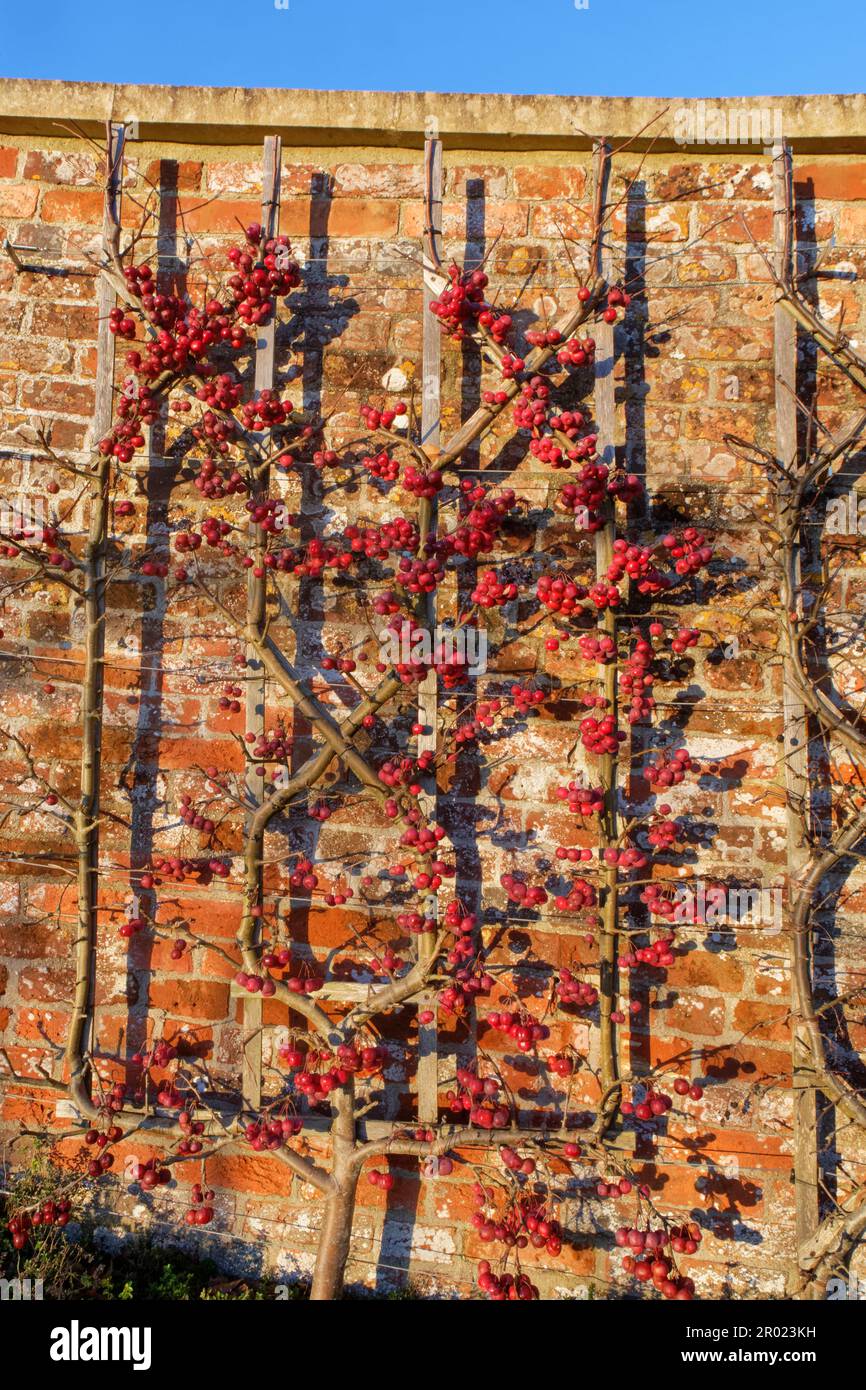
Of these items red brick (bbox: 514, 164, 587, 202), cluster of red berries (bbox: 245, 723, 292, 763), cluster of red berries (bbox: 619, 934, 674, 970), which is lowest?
cluster of red berries (bbox: 619, 934, 674, 970)

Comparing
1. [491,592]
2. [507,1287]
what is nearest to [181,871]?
[491,592]

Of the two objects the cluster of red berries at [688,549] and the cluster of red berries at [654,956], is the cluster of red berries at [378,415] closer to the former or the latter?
the cluster of red berries at [688,549]

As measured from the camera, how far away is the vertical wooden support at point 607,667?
9.22 ft

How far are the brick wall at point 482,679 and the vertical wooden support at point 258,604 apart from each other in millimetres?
110

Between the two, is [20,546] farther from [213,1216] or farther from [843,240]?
[843,240]

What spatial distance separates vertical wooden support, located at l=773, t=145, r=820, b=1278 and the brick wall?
0.24 ft

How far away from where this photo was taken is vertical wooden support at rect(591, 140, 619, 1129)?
281 cm

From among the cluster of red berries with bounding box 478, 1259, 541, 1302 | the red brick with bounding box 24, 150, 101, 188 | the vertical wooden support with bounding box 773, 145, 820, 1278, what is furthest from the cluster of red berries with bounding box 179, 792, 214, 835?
the red brick with bounding box 24, 150, 101, 188

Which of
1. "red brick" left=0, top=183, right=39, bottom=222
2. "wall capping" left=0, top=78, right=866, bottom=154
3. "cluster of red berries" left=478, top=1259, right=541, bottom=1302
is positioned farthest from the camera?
"red brick" left=0, top=183, right=39, bottom=222

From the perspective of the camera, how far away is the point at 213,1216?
118 inches

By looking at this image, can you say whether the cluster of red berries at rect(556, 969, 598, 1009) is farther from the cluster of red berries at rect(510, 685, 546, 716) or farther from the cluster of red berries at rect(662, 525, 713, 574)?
the cluster of red berries at rect(662, 525, 713, 574)

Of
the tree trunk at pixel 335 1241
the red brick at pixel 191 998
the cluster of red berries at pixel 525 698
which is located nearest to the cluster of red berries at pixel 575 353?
the cluster of red berries at pixel 525 698
